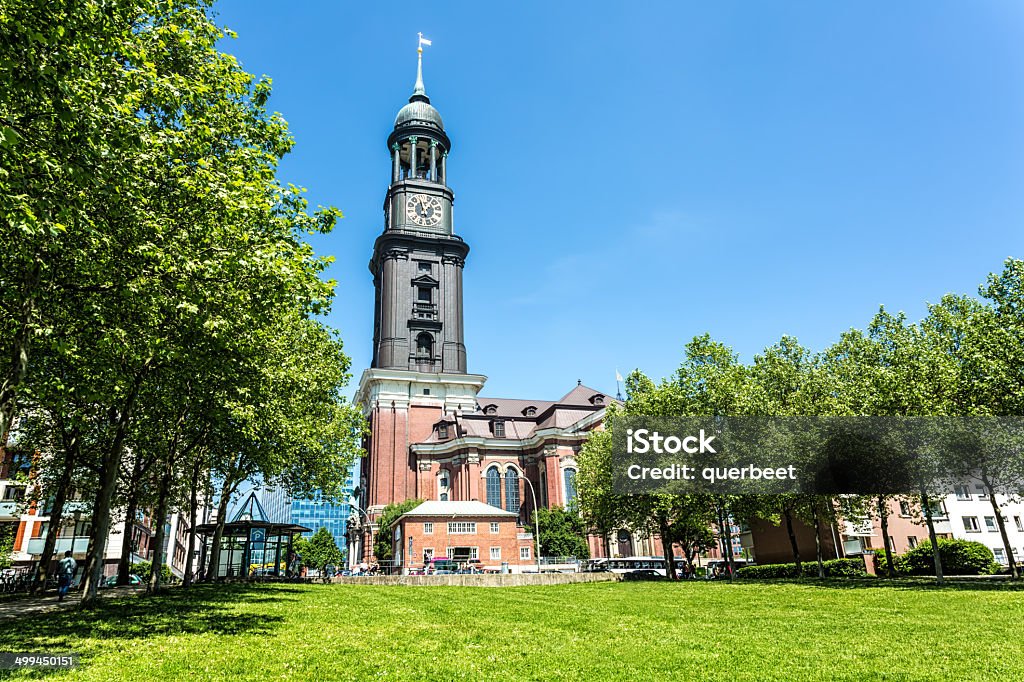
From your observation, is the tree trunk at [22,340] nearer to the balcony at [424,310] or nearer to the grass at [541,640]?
the grass at [541,640]

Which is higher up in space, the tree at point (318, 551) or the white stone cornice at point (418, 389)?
the white stone cornice at point (418, 389)

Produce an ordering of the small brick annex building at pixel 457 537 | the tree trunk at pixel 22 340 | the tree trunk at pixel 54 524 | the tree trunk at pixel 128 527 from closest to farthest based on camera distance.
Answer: the tree trunk at pixel 22 340 < the tree trunk at pixel 54 524 < the tree trunk at pixel 128 527 < the small brick annex building at pixel 457 537

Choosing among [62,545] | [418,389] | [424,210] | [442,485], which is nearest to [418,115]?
[424,210]

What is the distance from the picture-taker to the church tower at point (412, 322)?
2950 inches

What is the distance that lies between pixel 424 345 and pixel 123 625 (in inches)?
2664

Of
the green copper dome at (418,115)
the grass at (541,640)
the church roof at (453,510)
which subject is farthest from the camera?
the green copper dome at (418,115)

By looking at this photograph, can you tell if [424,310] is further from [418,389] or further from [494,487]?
[494,487]

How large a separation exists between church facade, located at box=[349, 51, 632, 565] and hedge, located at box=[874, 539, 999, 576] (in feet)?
102

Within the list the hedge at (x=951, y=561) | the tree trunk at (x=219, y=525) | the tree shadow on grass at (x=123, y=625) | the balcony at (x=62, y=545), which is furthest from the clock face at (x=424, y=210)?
the tree shadow on grass at (x=123, y=625)

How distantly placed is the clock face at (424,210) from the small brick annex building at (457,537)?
155 feet

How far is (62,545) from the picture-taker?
52031 mm

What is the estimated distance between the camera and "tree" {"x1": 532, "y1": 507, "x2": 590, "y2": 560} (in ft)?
204

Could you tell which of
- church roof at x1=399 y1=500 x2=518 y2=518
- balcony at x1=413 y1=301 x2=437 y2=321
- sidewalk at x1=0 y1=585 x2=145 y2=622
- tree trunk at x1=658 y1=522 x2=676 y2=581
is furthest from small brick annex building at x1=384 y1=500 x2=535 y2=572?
balcony at x1=413 y1=301 x2=437 y2=321

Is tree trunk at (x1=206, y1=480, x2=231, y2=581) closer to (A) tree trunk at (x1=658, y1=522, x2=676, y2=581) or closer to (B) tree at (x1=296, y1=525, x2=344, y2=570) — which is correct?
(A) tree trunk at (x1=658, y1=522, x2=676, y2=581)
